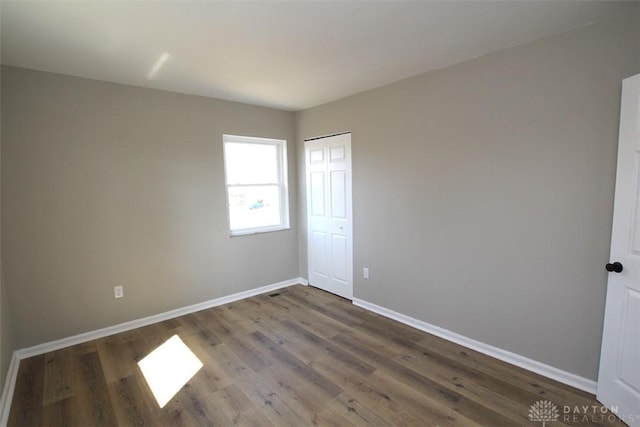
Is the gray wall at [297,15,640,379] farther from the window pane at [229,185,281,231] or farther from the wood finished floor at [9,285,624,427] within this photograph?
the window pane at [229,185,281,231]

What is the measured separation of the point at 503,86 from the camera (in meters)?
2.37

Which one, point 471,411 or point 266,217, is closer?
point 471,411

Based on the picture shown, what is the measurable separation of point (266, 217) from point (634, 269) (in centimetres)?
359

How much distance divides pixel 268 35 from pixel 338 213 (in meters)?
2.25

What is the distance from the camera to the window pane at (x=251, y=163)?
3879mm

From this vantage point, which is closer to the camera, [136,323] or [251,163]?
[136,323]

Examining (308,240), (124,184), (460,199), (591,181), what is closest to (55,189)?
(124,184)

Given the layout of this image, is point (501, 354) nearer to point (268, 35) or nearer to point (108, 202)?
point (268, 35)

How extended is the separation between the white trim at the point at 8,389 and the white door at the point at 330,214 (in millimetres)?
3044

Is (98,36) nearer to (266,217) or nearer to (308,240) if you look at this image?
(266,217)

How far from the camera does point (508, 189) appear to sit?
241 cm

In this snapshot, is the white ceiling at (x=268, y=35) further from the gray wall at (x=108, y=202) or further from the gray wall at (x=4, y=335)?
the gray wall at (x=4, y=335)

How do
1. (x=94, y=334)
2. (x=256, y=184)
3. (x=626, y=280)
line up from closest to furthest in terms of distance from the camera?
(x=626, y=280)
(x=94, y=334)
(x=256, y=184)

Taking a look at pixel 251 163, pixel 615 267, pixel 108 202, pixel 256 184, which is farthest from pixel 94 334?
pixel 615 267
